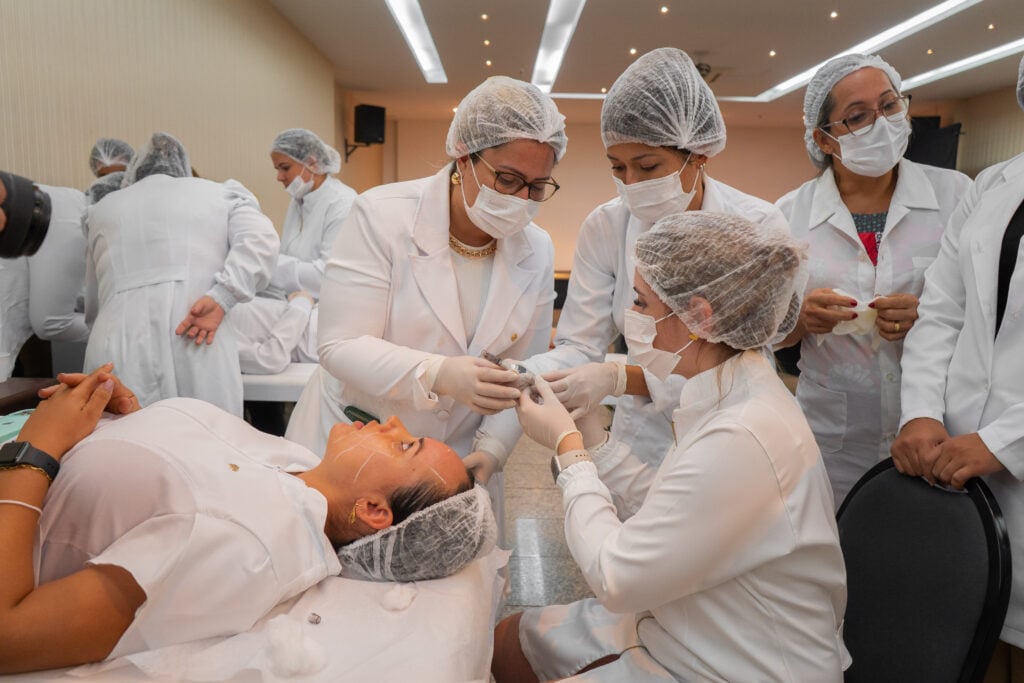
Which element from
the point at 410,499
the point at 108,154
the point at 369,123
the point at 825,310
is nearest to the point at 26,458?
the point at 410,499

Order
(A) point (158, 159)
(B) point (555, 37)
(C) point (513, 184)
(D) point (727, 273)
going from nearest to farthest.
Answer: (D) point (727, 273), (C) point (513, 184), (A) point (158, 159), (B) point (555, 37)

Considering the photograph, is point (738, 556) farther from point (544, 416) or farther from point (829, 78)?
point (829, 78)

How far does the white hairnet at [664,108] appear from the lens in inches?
67.5

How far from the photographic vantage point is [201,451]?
137 centimetres

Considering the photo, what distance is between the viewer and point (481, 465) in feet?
5.71

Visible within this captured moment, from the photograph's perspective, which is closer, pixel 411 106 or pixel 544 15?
pixel 544 15

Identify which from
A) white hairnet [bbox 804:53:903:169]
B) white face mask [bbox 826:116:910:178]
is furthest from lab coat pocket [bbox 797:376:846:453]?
white hairnet [bbox 804:53:903:169]

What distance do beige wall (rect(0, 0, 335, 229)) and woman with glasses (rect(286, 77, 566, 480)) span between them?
248cm

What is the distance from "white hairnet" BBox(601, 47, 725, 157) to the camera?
67.5 inches

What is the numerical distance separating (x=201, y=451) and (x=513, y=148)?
979mm

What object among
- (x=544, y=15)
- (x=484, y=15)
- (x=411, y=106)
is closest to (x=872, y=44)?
(x=544, y=15)

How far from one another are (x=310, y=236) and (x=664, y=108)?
3.23m

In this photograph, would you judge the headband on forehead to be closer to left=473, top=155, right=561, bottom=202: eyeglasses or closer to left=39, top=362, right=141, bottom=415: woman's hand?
left=39, top=362, right=141, bottom=415: woman's hand

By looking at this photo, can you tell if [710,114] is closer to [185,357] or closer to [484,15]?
[185,357]
